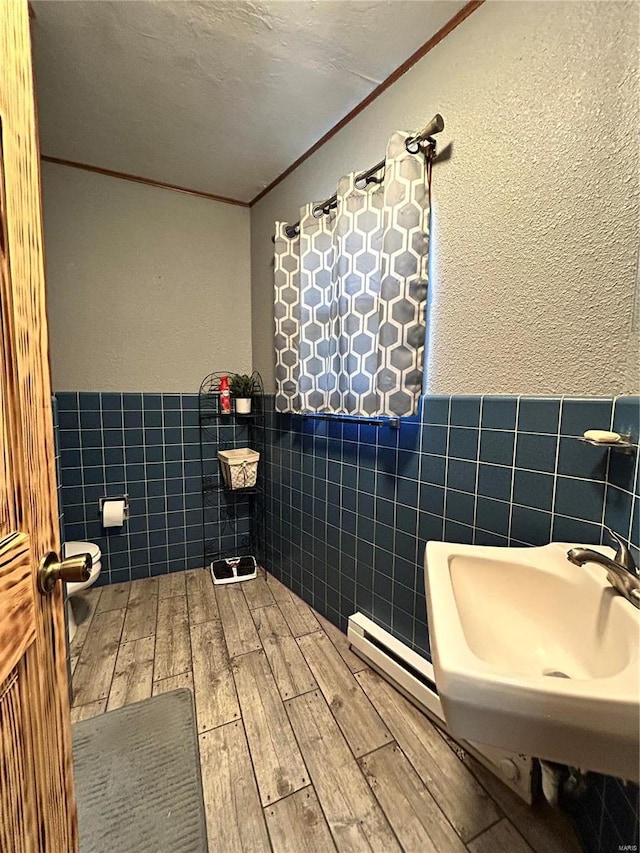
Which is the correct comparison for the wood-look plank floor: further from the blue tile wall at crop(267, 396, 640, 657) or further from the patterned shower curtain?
the patterned shower curtain

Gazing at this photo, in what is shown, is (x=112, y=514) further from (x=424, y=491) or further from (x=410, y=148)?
(x=410, y=148)

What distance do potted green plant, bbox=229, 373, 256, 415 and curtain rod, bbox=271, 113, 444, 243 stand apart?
3.32ft

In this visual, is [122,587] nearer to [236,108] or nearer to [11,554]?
[11,554]

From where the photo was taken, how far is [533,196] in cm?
100

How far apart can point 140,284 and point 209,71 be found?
1.16 m

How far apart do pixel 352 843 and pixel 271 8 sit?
2.48 metres

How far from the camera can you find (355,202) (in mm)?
1478

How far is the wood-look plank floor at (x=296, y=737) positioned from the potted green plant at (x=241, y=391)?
47.0 inches

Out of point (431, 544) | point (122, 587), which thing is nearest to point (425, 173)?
point (431, 544)

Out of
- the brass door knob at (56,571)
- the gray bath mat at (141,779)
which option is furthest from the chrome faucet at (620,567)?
the gray bath mat at (141,779)

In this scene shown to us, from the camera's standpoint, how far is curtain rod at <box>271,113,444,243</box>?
3.85 feet

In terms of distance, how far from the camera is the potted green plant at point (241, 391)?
2338 millimetres

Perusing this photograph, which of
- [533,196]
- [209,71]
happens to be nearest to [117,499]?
[209,71]

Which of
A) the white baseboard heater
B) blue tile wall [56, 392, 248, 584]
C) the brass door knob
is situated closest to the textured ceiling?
blue tile wall [56, 392, 248, 584]
